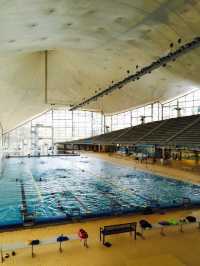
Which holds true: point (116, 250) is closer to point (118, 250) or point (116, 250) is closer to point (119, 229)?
point (118, 250)

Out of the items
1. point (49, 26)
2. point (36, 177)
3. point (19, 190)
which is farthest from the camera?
point (36, 177)

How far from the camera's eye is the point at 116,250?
20.1ft

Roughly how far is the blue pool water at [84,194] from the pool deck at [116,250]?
0.96 m

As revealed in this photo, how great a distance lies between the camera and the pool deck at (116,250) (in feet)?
18.1

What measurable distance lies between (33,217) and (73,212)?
53.2 inches

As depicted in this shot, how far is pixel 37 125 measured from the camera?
111ft

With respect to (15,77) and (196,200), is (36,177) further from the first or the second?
(196,200)

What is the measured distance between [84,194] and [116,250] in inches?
246

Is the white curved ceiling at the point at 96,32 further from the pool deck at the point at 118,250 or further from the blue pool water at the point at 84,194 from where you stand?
the blue pool water at the point at 84,194

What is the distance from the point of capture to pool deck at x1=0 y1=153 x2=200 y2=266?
553 cm

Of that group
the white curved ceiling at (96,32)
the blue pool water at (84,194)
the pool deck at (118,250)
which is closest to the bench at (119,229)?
the pool deck at (118,250)

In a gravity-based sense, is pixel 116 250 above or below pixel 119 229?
below

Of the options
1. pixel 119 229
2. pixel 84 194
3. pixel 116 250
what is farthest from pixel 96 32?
pixel 84 194

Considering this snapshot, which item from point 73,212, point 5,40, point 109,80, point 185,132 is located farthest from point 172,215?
point 109,80
